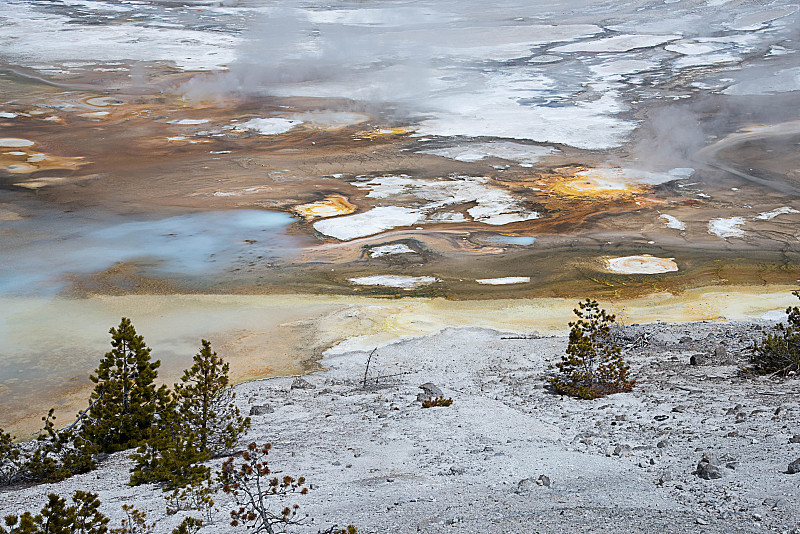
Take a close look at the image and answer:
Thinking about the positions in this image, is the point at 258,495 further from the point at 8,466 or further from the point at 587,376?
the point at 587,376

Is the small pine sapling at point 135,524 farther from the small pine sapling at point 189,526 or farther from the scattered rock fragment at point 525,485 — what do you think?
the scattered rock fragment at point 525,485

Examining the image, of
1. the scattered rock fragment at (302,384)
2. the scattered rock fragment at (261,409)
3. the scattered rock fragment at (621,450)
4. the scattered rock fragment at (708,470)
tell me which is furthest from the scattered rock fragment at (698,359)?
the scattered rock fragment at (261,409)

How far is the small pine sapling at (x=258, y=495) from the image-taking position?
149 inches

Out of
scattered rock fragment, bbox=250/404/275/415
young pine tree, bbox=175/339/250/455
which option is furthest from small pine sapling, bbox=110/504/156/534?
scattered rock fragment, bbox=250/404/275/415

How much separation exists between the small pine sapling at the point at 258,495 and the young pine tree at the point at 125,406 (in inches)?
42.0

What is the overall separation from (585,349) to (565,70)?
21.8 metres

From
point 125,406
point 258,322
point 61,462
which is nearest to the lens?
point 61,462

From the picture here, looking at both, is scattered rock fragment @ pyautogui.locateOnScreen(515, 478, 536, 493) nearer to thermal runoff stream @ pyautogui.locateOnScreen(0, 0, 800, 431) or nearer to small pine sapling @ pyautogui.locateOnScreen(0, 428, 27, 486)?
small pine sapling @ pyautogui.locateOnScreen(0, 428, 27, 486)

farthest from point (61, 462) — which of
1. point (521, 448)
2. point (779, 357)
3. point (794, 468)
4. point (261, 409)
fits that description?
point (779, 357)

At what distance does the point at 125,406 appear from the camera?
5.66 metres

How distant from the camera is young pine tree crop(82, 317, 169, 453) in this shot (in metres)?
5.56

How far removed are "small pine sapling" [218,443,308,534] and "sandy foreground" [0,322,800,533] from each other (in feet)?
0.31

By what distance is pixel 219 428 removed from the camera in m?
5.65

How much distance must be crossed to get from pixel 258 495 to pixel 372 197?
404 inches
